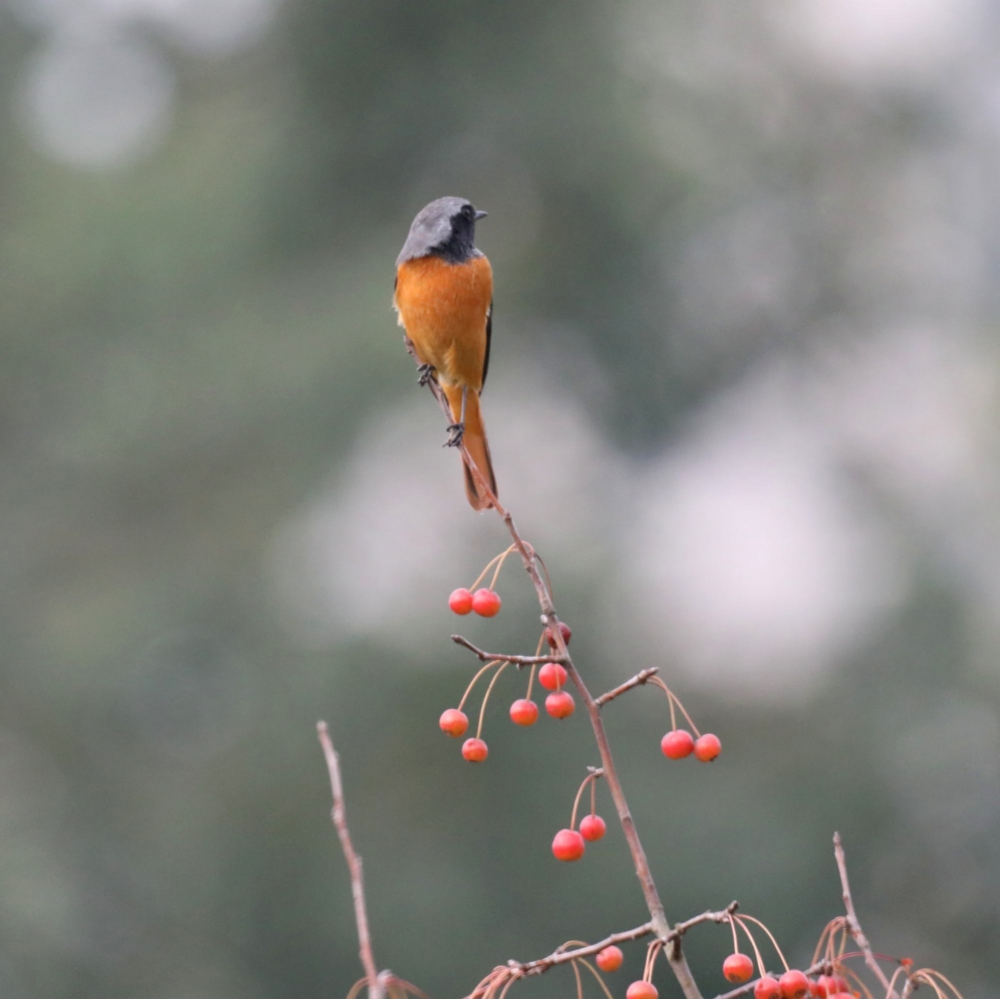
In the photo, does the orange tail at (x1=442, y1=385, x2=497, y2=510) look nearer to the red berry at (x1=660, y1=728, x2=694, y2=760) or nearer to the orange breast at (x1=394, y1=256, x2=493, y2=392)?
the orange breast at (x1=394, y1=256, x2=493, y2=392)

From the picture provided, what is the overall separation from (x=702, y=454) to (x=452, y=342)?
709 cm

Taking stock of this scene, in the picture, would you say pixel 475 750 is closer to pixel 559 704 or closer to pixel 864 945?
pixel 559 704

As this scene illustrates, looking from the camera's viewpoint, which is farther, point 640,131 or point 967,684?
point 640,131

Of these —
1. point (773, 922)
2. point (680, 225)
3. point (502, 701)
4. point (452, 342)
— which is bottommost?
point (773, 922)

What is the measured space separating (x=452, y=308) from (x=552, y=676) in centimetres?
222

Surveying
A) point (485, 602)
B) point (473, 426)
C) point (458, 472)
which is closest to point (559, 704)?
point (485, 602)

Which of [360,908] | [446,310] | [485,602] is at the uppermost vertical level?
[446,310]

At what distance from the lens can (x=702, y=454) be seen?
10.5 m

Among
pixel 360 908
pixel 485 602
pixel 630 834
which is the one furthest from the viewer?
pixel 485 602

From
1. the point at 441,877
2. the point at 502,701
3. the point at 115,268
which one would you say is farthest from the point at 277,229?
the point at 441,877

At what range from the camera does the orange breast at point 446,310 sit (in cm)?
365

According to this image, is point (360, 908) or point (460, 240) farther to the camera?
point (460, 240)

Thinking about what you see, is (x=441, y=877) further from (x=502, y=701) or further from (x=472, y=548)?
(x=472, y=548)

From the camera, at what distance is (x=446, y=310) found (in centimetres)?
364
